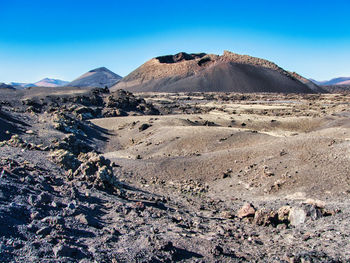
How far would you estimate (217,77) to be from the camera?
3393 inches

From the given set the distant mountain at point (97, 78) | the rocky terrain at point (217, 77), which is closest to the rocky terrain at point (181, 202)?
the rocky terrain at point (217, 77)

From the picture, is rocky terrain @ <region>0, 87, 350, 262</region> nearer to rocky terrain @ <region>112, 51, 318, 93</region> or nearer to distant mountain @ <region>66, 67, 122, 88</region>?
rocky terrain @ <region>112, 51, 318, 93</region>

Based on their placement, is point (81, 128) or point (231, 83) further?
point (231, 83)

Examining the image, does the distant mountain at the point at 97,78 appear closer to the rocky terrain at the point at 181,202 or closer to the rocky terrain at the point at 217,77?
the rocky terrain at the point at 217,77

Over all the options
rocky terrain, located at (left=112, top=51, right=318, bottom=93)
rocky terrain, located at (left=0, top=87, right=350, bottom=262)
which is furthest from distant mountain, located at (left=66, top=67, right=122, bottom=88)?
rocky terrain, located at (left=0, top=87, right=350, bottom=262)

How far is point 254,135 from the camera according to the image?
47.3 feet

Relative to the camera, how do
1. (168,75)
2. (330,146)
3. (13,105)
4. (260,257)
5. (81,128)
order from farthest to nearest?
(168,75) → (13,105) → (81,128) → (330,146) → (260,257)

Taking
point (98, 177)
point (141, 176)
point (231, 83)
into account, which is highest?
point (231, 83)

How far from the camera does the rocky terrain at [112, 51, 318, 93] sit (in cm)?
8162

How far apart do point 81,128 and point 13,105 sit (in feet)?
38.6

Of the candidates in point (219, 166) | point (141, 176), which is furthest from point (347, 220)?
point (141, 176)

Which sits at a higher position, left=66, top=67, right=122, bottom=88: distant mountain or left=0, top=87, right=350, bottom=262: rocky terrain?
left=66, top=67, right=122, bottom=88: distant mountain

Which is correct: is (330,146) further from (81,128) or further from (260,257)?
(81,128)

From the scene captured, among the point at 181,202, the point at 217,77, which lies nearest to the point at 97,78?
the point at 217,77
